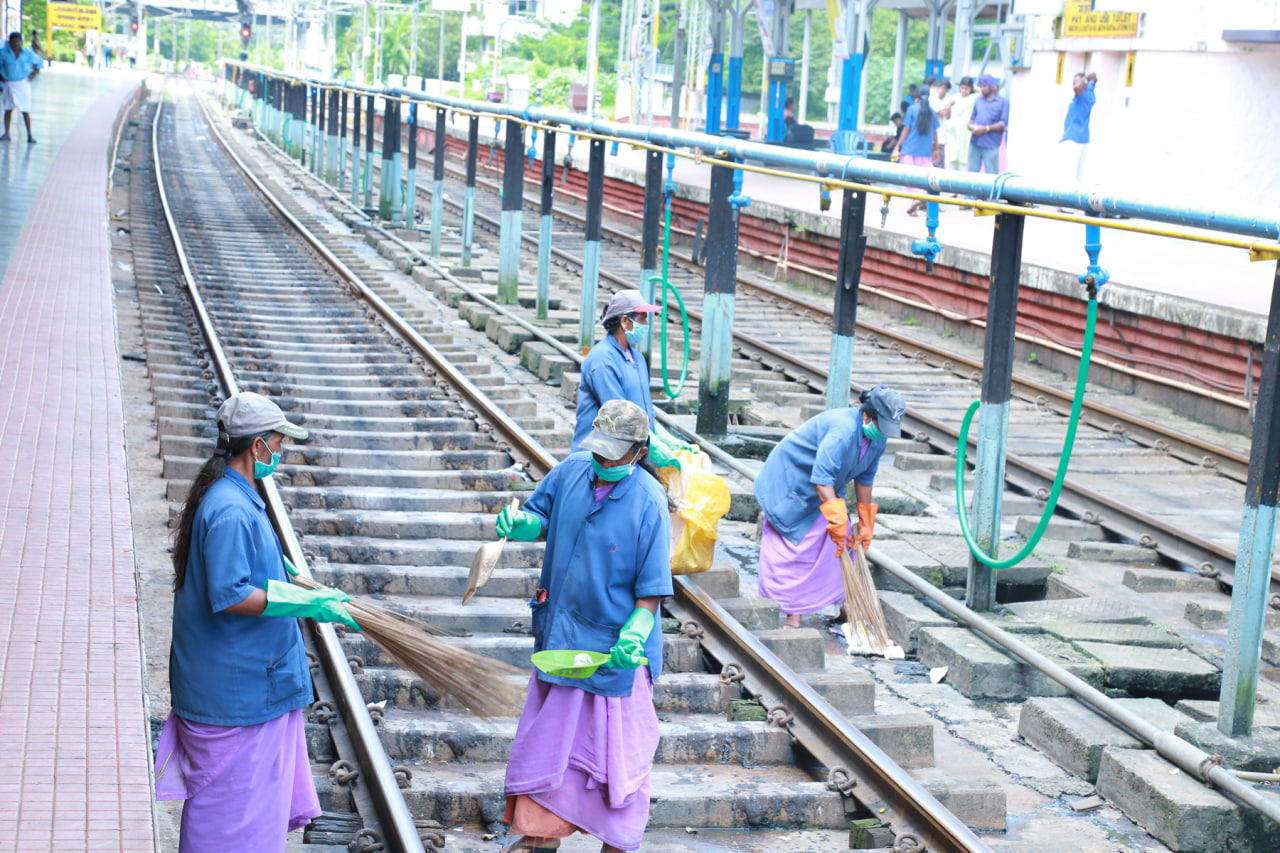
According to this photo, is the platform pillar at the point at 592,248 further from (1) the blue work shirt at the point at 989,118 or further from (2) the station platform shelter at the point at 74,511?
(1) the blue work shirt at the point at 989,118

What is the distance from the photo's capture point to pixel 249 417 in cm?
480

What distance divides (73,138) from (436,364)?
2114 centimetres

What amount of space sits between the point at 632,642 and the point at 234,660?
122 centimetres

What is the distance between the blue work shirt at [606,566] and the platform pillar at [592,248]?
10969 mm

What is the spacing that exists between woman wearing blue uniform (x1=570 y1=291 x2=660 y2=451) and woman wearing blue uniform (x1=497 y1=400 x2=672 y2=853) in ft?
7.18

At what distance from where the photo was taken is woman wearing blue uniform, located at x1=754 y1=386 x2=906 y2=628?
820 cm

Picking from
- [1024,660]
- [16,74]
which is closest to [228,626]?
[1024,660]

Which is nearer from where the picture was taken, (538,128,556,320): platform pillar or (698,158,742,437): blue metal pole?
(698,158,742,437): blue metal pole

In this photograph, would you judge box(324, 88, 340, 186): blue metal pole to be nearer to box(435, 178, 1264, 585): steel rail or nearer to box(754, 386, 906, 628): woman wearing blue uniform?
box(435, 178, 1264, 585): steel rail

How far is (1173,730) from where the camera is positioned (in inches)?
288

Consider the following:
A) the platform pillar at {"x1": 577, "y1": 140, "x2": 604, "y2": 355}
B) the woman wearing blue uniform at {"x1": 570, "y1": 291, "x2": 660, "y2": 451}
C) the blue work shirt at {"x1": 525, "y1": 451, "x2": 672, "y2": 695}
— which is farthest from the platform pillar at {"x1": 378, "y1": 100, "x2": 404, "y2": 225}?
the blue work shirt at {"x1": 525, "y1": 451, "x2": 672, "y2": 695}

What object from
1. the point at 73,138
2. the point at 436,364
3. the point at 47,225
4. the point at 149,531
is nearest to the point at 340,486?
the point at 149,531

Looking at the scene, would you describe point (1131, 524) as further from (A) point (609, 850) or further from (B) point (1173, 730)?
(A) point (609, 850)

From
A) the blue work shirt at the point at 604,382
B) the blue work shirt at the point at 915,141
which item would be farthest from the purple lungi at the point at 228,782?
the blue work shirt at the point at 915,141
